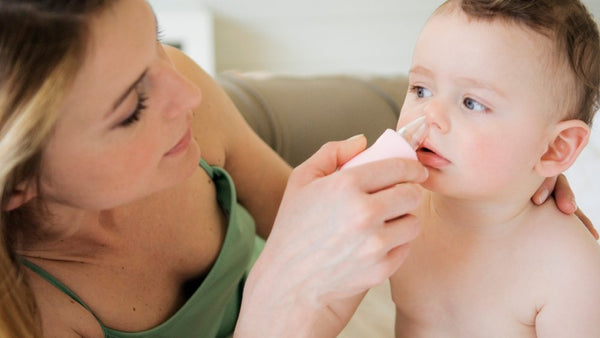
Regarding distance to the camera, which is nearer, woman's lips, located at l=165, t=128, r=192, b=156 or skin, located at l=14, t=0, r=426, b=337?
skin, located at l=14, t=0, r=426, b=337

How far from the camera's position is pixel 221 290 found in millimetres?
1138

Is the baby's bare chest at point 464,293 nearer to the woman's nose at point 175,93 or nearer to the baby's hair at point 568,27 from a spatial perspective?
the baby's hair at point 568,27

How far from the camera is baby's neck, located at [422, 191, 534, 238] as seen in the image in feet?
3.11

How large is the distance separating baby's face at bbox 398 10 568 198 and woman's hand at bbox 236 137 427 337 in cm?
8

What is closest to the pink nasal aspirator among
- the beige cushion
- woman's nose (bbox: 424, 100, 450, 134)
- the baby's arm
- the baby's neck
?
woman's nose (bbox: 424, 100, 450, 134)

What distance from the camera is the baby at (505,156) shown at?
84 cm

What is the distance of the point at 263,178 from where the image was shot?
129cm

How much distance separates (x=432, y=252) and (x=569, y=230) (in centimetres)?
21

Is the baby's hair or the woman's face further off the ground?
the baby's hair

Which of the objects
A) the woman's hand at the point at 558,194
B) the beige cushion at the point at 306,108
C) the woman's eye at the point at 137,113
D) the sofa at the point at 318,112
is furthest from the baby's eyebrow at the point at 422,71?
the beige cushion at the point at 306,108

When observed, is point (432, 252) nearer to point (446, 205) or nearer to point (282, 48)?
point (446, 205)

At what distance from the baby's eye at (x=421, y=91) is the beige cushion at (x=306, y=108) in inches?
31.5

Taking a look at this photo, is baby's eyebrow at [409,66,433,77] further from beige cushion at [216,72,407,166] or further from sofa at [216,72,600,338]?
beige cushion at [216,72,407,166]

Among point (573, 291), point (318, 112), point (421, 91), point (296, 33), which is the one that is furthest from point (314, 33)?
point (573, 291)
